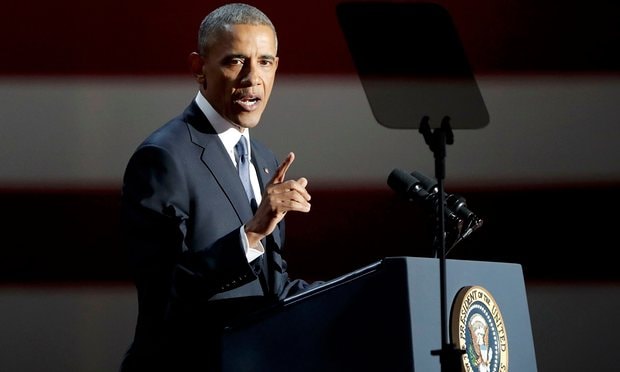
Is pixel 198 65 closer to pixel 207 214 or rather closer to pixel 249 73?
pixel 249 73

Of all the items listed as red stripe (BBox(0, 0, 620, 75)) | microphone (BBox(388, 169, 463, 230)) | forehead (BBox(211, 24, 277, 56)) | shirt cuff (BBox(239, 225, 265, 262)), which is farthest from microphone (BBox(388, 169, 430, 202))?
red stripe (BBox(0, 0, 620, 75))

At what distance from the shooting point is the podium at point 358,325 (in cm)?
143

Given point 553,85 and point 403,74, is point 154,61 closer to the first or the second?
point 403,74

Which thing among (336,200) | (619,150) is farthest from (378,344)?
(619,150)

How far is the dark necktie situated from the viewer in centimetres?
189

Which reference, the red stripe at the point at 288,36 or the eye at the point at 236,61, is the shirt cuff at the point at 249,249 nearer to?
the eye at the point at 236,61

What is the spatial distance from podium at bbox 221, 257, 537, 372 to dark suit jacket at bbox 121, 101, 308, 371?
0.11 metres

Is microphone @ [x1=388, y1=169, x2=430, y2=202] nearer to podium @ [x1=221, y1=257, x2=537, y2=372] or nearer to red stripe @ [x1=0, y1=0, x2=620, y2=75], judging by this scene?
podium @ [x1=221, y1=257, x2=537, y2=372]

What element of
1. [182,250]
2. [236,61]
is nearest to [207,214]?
[182,250]

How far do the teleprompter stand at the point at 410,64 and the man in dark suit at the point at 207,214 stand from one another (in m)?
0.42

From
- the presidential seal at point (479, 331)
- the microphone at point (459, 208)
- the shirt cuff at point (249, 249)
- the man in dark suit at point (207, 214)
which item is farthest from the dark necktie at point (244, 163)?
the presidential seal at point (479, 331)

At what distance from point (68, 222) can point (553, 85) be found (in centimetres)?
142

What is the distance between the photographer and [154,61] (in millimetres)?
2529

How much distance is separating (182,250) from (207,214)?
99 mm
